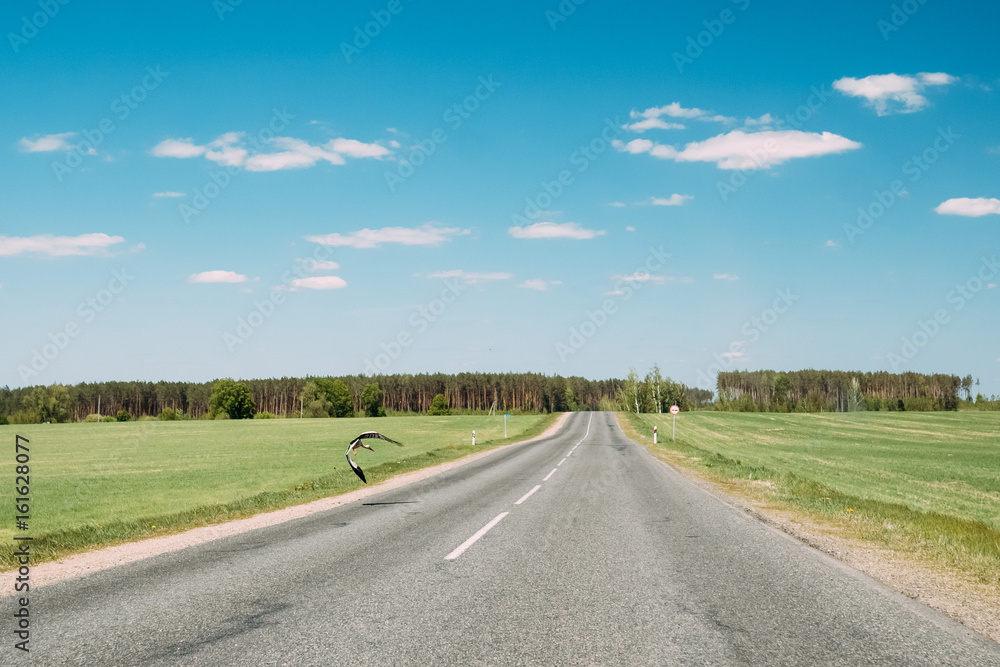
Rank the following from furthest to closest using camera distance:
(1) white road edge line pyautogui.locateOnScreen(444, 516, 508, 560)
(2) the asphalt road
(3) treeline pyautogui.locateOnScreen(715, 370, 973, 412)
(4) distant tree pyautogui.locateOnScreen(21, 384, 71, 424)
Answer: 1. (3) treeline pyautogui.locateOnScreen(715, 370, 973, 412)
2. (4) distant tree pyautogui.locateOnScreen(21, 384, 71, 424)
3. (1) white road edge line pyautogui.locateOnScreen(444, 516, 508, 560)
4. (2) the asphalt road

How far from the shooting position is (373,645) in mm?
4586

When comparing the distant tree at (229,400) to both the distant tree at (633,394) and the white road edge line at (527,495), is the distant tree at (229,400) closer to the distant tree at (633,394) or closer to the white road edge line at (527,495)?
the distant tree at (633,394)

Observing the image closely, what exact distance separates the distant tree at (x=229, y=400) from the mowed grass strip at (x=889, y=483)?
329 feet

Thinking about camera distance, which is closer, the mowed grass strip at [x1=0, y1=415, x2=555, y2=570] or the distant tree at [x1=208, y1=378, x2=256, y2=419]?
the mowed grass strip at [x1=0, y1=415, x2=555, y2=570]

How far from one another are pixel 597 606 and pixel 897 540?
20.7ft

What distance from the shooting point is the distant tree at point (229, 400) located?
4808 inches

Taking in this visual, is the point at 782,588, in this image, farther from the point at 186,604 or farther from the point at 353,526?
the point at 353,526

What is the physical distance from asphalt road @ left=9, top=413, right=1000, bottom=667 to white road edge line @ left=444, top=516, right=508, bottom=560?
0.06 metres

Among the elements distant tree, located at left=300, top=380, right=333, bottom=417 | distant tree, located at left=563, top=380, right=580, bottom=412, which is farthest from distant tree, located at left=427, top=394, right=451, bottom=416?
distant tree, located at left=563, top=380, right=580, bottom=412

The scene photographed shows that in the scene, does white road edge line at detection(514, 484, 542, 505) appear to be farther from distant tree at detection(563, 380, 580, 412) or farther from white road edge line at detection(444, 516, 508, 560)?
distant tree at detection(563, 380, 580, 412)

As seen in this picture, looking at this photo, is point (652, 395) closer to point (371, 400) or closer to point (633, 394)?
point (633, 394)

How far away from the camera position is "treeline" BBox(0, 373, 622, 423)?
13768 centimetres

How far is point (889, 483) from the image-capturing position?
22.6 meters

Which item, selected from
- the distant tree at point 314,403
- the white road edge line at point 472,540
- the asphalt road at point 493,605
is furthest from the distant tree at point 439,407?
the asphalt road at point 493,605
